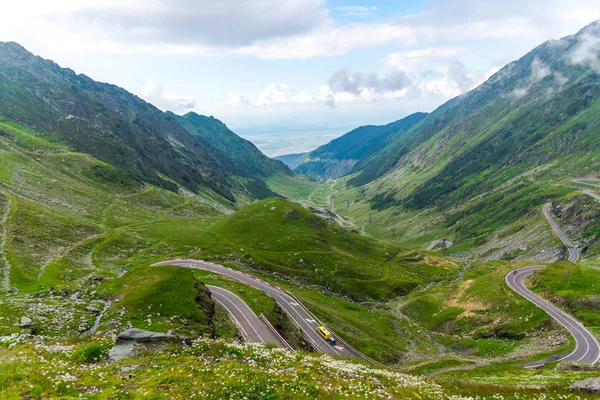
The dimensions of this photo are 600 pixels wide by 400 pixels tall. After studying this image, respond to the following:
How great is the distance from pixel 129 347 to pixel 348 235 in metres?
142

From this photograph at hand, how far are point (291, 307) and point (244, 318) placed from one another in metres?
20.2

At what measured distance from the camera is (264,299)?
6862 cm

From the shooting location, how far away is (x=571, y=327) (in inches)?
2793

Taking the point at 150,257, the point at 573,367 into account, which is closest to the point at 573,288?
the point at 573,367

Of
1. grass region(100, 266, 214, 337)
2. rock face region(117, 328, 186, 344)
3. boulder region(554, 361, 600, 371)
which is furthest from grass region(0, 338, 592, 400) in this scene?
boulder region(554, 361, 600, 371)

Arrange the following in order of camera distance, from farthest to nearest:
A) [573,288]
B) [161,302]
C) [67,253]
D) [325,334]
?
[573,288] → [67,253] → [325,334] → [161,302]

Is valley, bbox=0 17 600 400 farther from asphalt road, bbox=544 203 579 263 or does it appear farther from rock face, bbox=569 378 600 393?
asphalt road, bbox=544 203 579 263

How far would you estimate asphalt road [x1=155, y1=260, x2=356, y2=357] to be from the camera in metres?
62.3

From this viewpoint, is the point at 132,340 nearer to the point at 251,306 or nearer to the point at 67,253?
the point at 251,306

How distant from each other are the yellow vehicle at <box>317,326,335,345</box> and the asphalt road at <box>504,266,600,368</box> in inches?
1391

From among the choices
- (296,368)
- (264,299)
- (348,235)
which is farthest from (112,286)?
(348,235)

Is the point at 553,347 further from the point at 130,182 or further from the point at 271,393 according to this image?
the point at 130,182

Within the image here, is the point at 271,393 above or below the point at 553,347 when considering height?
above

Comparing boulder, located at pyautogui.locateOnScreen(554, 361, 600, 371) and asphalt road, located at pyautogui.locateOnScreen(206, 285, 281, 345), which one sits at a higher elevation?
asphalt road, located at pyautogui.locateOnScreen(206, 285, 281, 345)
